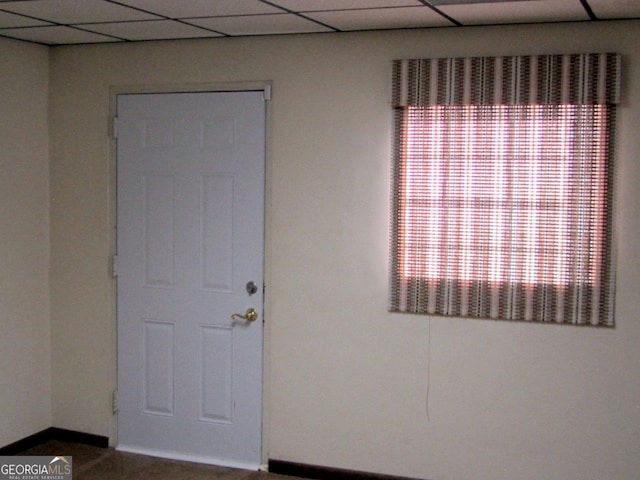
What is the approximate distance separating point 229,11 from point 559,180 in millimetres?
1649

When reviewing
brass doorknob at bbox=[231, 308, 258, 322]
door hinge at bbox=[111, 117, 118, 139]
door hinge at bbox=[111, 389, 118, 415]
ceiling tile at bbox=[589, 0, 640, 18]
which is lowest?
door hinge at bbox=[111, 389, 118, 415]

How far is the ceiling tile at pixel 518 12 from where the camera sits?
10.7 ft

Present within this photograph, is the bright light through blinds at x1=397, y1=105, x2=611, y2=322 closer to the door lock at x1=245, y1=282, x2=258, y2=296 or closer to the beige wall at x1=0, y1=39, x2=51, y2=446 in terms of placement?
the door lock at x1=245, y1=282, x2=258, y2=296

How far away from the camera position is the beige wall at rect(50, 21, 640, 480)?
373 cm

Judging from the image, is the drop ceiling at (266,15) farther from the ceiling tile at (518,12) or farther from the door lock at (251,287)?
the door lock at (251,287)

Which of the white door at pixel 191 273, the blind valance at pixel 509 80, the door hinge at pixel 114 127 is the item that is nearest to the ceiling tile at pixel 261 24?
the white door at pixel 191 273

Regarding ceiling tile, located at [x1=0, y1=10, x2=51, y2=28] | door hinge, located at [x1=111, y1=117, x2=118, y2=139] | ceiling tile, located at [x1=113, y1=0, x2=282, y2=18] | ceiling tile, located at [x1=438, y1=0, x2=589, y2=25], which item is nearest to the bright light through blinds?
ceiling tile, located at [x1=438, y1=0, x2=589, y2=25]

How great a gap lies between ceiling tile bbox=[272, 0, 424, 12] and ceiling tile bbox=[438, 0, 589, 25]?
0.18 meters

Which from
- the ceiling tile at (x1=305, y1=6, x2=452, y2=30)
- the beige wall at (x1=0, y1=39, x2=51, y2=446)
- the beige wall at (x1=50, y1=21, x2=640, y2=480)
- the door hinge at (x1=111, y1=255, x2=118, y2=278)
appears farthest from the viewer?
the door hinge at (x1=111, y1=255, x2=118, y2=278)

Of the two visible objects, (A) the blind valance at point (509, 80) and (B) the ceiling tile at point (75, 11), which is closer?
(B) the ceiling tile at point (75, 11)

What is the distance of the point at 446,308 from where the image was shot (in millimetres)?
3926

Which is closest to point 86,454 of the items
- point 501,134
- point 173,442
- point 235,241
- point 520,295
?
point 173,442

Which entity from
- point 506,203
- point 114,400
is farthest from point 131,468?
point 506,203

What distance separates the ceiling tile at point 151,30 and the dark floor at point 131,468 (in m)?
2.27
